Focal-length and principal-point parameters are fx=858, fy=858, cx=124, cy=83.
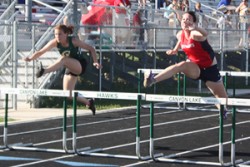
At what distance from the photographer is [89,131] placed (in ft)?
48.4

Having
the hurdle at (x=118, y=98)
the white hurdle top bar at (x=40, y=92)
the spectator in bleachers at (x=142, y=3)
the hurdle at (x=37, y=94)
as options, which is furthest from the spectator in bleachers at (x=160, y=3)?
the hurdle at (x=118, y=98)

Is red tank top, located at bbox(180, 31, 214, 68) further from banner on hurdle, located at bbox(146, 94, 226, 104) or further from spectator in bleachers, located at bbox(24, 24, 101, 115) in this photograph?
banner on hurdle, located at bbox(146, 94, 226, 104)

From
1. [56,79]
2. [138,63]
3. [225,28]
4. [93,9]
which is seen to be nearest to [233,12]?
[225,28]

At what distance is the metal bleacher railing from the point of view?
1964 cm

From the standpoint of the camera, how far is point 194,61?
519 inches

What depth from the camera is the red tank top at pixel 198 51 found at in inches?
515

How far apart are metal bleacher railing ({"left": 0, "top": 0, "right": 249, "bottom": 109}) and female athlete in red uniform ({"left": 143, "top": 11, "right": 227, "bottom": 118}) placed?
6.54 meters

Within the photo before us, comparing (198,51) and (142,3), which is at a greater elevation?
(142,3)

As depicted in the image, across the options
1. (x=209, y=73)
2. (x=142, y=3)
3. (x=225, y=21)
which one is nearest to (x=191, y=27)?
(x=209, y=73)

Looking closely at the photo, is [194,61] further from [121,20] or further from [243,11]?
[243,11]

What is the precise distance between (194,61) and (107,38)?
8.65 meters

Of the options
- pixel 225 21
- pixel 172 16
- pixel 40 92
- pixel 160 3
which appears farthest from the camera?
pixel 160 3

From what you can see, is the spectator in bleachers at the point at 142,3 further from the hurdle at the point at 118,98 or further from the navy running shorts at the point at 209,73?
the hurdle at the point at 118,98

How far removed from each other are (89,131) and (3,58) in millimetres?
6104
